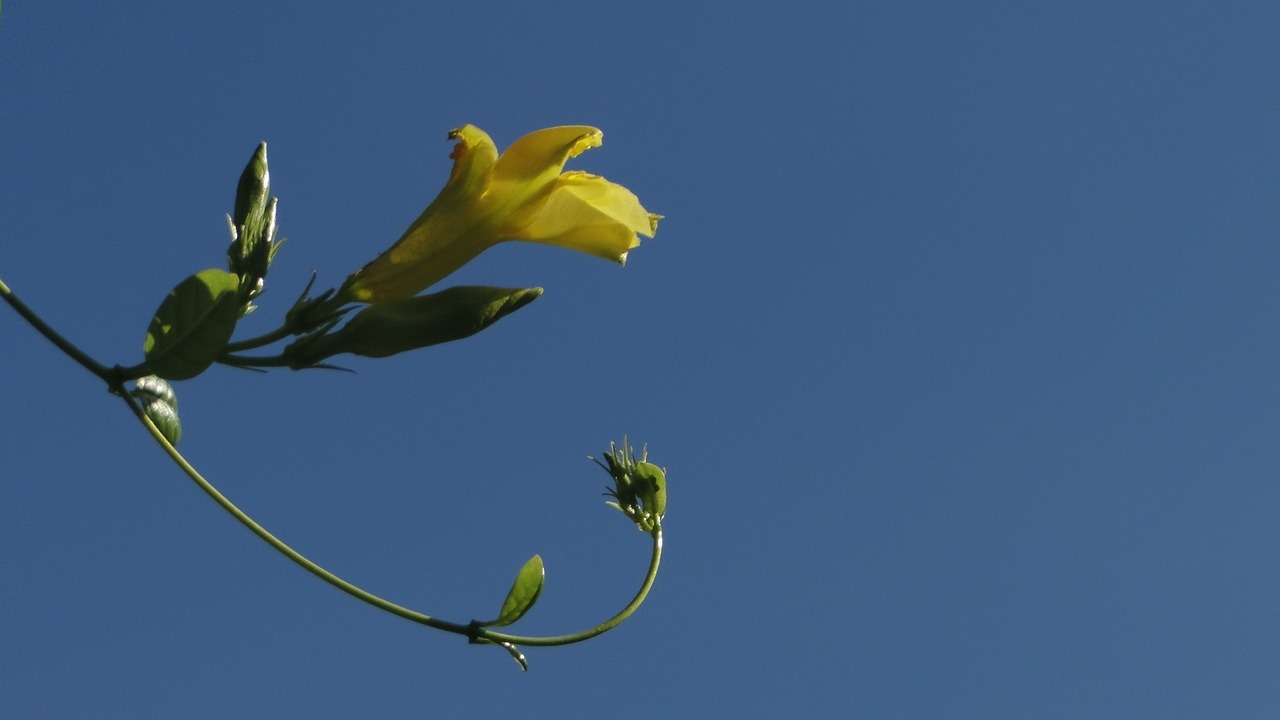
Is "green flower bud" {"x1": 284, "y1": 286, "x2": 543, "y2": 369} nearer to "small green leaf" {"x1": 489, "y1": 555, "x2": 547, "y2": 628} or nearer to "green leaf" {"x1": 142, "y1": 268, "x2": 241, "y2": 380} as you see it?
"green leaf" {"x1": 142, "y1": 268, "x2": 241, "y2": 380}

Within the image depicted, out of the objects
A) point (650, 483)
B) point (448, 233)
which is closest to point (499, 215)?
point (448, 233)

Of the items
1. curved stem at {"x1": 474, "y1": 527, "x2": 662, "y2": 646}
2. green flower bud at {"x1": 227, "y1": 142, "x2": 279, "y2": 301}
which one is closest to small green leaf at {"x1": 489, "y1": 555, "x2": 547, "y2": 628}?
curved stem at {"x1": 474, "y1": 527, "x2": 662, "y2": 646}

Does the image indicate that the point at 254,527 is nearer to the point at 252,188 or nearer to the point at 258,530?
the point at 258,530

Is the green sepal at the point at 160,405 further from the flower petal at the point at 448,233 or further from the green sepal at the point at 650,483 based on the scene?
the green sepal at the point at 650,483

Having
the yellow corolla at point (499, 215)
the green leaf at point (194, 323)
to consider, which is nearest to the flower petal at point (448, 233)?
the yellow corolla at point (499, 215)

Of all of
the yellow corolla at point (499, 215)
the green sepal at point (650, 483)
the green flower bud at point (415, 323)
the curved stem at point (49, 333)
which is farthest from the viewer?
the green sepal at point (650, 483)

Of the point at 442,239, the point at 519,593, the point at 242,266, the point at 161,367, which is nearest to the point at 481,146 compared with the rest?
the point at 442,239
